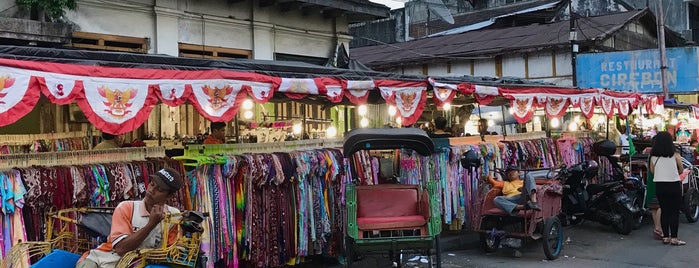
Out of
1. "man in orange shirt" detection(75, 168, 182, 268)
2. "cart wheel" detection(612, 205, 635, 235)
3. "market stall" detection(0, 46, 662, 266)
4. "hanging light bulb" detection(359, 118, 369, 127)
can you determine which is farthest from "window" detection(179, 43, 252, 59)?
"cart wheel" detection(612, 205, 635, 235)

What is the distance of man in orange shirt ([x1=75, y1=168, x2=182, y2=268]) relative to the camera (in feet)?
16.5

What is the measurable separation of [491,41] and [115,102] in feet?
78.5

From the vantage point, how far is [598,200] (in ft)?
37.9

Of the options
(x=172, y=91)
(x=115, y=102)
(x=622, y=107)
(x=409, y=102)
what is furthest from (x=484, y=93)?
(x=115, y=102)

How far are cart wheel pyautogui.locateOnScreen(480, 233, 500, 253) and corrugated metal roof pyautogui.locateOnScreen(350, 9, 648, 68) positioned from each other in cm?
1692

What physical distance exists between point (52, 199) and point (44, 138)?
464cm

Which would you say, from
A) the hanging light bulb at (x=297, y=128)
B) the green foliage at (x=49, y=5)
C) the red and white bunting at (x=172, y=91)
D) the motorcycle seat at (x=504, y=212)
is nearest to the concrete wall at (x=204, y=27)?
the green foliage at (x=49, y=5)

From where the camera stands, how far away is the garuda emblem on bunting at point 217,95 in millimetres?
7207

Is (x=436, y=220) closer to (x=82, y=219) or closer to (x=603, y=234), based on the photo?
(x=82, y=219)

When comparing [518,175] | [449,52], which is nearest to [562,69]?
[449,52]

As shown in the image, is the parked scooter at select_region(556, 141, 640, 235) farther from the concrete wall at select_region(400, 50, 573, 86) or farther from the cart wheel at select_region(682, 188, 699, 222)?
the concrete wall at select_region(400, 50, 573, 86)

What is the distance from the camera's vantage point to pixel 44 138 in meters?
10.4

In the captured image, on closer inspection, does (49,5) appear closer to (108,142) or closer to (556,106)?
(108,142)

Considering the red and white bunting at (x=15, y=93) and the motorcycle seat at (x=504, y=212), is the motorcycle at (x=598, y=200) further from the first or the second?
the red and white bunting at (x=15, y=93)
